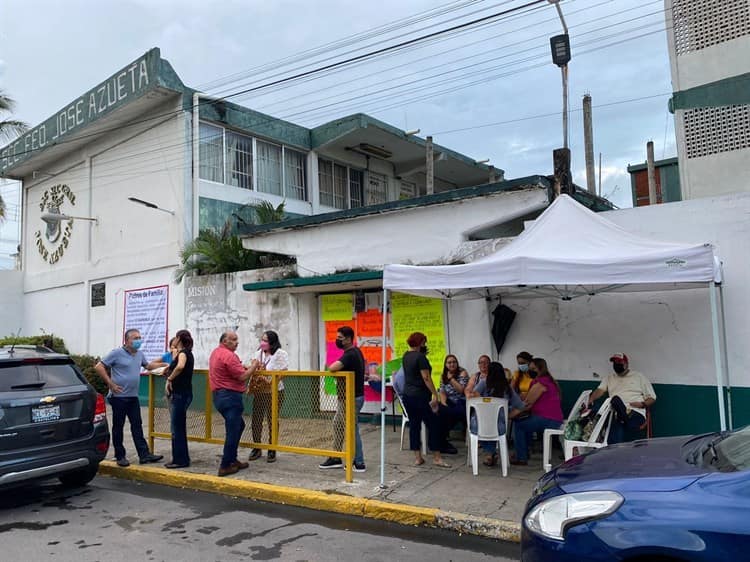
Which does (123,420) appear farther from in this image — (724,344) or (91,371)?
(91,371)

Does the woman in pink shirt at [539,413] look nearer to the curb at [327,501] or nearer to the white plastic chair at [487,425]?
the white plastic chair at [487,425]

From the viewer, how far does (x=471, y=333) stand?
345 inches

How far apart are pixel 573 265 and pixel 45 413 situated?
18.4 ft

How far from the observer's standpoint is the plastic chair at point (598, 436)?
6.14 metres

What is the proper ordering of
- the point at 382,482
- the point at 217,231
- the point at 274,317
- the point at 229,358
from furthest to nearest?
the point at 217,231
the point at 274,317
the point at 229,358
the point at 382,482

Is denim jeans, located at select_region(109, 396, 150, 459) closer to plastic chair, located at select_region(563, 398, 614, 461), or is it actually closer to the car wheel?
the car wheel

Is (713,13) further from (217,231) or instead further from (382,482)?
(217,231)

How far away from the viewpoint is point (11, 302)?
1823cm

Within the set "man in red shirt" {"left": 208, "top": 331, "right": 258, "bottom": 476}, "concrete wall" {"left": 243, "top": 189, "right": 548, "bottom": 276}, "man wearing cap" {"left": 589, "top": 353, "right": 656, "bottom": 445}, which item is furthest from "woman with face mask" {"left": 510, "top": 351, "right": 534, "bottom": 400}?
"man in red shirt" {"left": 208, "top": 331, "right": 258, "bottom": 476}

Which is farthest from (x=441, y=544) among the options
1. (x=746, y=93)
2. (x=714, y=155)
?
(x=746, y=93)

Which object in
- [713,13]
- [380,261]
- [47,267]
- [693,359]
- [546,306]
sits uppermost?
[713,13]

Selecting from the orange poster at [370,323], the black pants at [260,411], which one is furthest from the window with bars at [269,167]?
the black pants at [260,411]

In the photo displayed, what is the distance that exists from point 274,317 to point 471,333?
417 cm

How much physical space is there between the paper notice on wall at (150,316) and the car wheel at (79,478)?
21.5 feet
